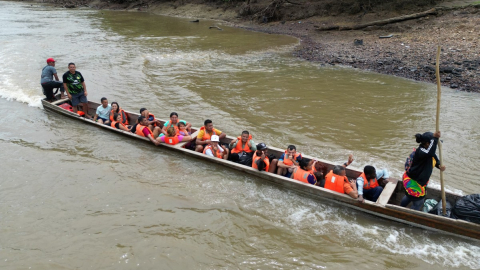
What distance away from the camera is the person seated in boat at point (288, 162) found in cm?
664

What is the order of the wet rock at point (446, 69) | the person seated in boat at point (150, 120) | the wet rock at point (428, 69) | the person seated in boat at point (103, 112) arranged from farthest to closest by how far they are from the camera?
the wet rock at point (428, 69) < the wet rock at point (446, 69) < the person seated in boat at point (103, 112) < the person seated in boat at point (150, 120)

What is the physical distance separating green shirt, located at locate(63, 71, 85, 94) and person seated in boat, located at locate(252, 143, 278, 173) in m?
6.21

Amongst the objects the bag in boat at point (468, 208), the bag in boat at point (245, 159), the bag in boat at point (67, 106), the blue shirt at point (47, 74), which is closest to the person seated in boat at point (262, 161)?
the bag in boat at point (245, 159)

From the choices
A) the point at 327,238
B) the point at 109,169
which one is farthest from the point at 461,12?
the point at 109,169

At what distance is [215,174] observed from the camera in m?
7.30

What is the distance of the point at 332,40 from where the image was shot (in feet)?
66.4

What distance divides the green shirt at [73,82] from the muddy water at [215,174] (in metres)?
0.95

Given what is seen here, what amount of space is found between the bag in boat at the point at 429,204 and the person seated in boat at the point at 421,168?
62 millimetres

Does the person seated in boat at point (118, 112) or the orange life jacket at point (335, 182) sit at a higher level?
the person seated in boat at point (118, 112)

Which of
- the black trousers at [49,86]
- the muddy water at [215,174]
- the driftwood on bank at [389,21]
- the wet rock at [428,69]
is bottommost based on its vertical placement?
the muddy water at [215,174]

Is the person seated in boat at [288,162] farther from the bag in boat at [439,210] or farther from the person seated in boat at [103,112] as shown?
the person seated in boat at [103,112]

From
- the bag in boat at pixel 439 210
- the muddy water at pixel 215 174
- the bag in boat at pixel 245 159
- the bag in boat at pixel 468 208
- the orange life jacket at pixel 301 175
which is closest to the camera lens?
the bag in boat at pixel 468 208

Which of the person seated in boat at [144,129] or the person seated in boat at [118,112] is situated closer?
the person seated in boat at [144,129]

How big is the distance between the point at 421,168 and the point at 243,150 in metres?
3.45
